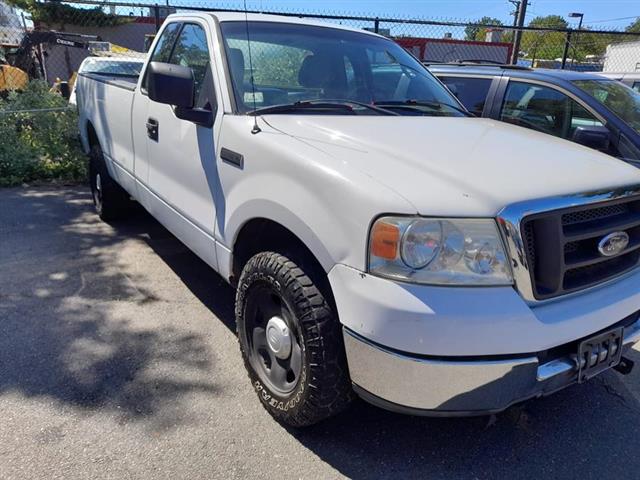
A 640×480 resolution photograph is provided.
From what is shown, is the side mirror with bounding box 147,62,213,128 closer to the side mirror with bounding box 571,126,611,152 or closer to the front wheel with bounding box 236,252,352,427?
the front wheel with bounding box 236,252,352,427

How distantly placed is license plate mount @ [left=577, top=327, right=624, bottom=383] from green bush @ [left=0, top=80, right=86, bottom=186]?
709 centimetres

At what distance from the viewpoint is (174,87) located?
2816 mm

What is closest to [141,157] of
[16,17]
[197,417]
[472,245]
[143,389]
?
[143,389]

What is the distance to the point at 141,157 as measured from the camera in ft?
13.2

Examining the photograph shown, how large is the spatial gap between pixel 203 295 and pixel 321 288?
2.01 meters

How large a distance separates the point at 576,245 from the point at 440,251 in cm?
72

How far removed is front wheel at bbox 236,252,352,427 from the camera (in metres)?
2.22

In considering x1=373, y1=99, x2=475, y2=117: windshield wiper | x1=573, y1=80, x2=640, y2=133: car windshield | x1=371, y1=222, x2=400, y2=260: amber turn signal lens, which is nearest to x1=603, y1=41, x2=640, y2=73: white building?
x1=573, y1=80, x2=640, y2=133: car windshield

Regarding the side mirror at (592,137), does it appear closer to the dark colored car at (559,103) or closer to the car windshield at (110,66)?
the dark colored car at (559,103)

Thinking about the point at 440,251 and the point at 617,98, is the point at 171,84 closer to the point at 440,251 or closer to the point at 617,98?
the point at 440,251

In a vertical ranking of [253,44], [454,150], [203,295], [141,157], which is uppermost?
[253,44]

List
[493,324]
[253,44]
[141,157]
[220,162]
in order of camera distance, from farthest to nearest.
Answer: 1. [141,157]
2. [253,44]
3. [220,162]
4. [493,324]

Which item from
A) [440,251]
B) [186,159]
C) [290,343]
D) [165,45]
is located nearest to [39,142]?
[165,45]

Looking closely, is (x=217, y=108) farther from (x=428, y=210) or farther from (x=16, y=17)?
(x=16, y=17)
